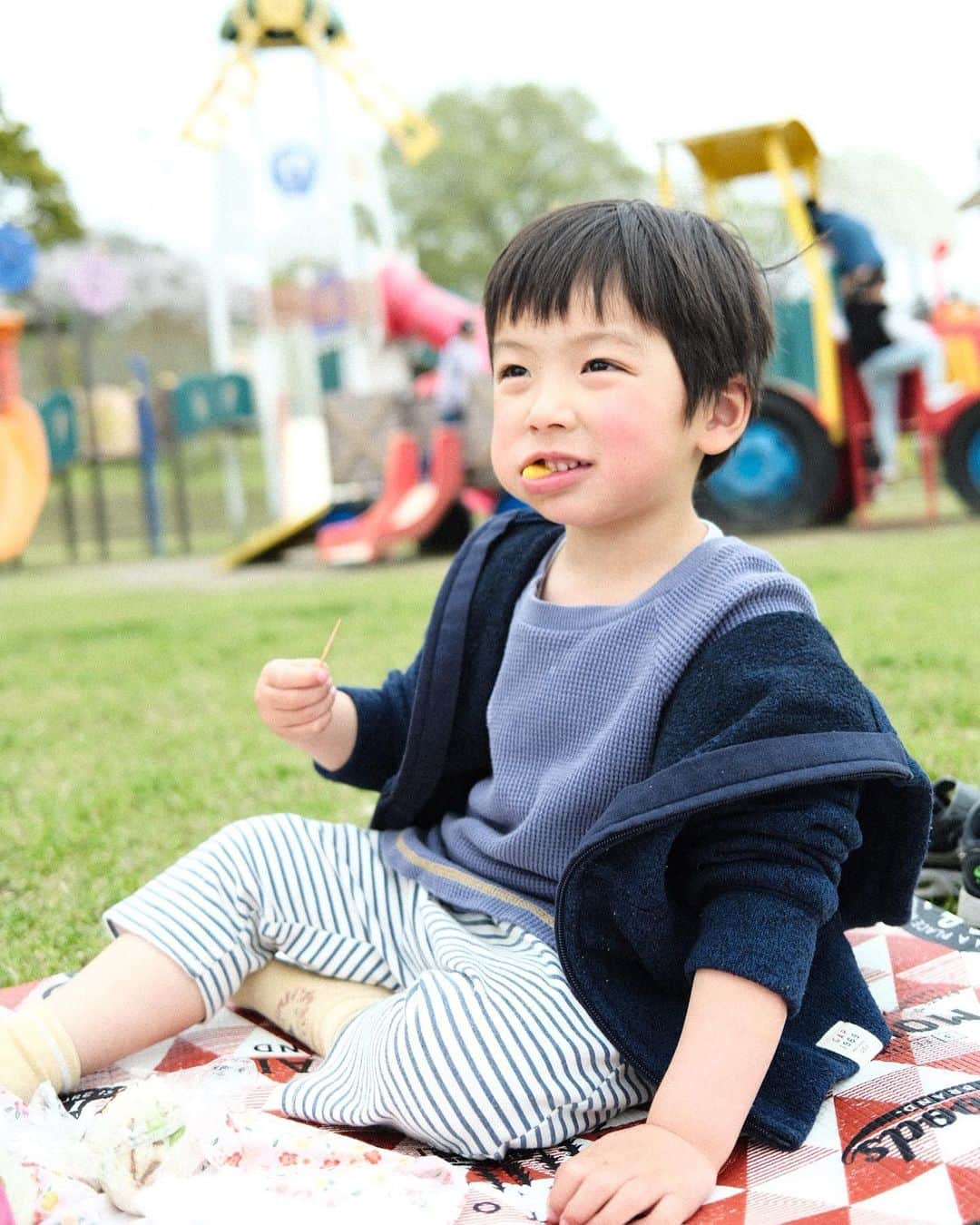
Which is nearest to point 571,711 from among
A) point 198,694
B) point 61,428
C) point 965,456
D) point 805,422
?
point 198,694

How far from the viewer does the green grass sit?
1843 mm

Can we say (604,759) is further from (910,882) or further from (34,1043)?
(34,1043)

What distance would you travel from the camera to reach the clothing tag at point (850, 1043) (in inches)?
41.3

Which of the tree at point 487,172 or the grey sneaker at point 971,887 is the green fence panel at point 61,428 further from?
the tree at point 487,172

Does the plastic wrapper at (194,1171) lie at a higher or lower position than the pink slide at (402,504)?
higher

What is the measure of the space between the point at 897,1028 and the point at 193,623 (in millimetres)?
3658

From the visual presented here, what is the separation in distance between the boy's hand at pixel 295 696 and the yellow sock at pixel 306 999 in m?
0.23

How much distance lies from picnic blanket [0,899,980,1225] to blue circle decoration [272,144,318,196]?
9.29 meters

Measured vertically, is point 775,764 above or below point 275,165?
below

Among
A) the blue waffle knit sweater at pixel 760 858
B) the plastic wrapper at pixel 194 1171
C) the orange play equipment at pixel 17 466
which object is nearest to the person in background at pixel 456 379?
the orange play equipment at pixel 17 466

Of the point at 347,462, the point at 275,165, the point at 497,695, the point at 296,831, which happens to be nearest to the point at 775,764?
the point at 497,695

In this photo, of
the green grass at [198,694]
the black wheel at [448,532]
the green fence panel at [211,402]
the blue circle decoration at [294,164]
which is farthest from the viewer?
the green fence panel at [211,402]

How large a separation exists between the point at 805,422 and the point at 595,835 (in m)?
5.31

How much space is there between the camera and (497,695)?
1.24m
